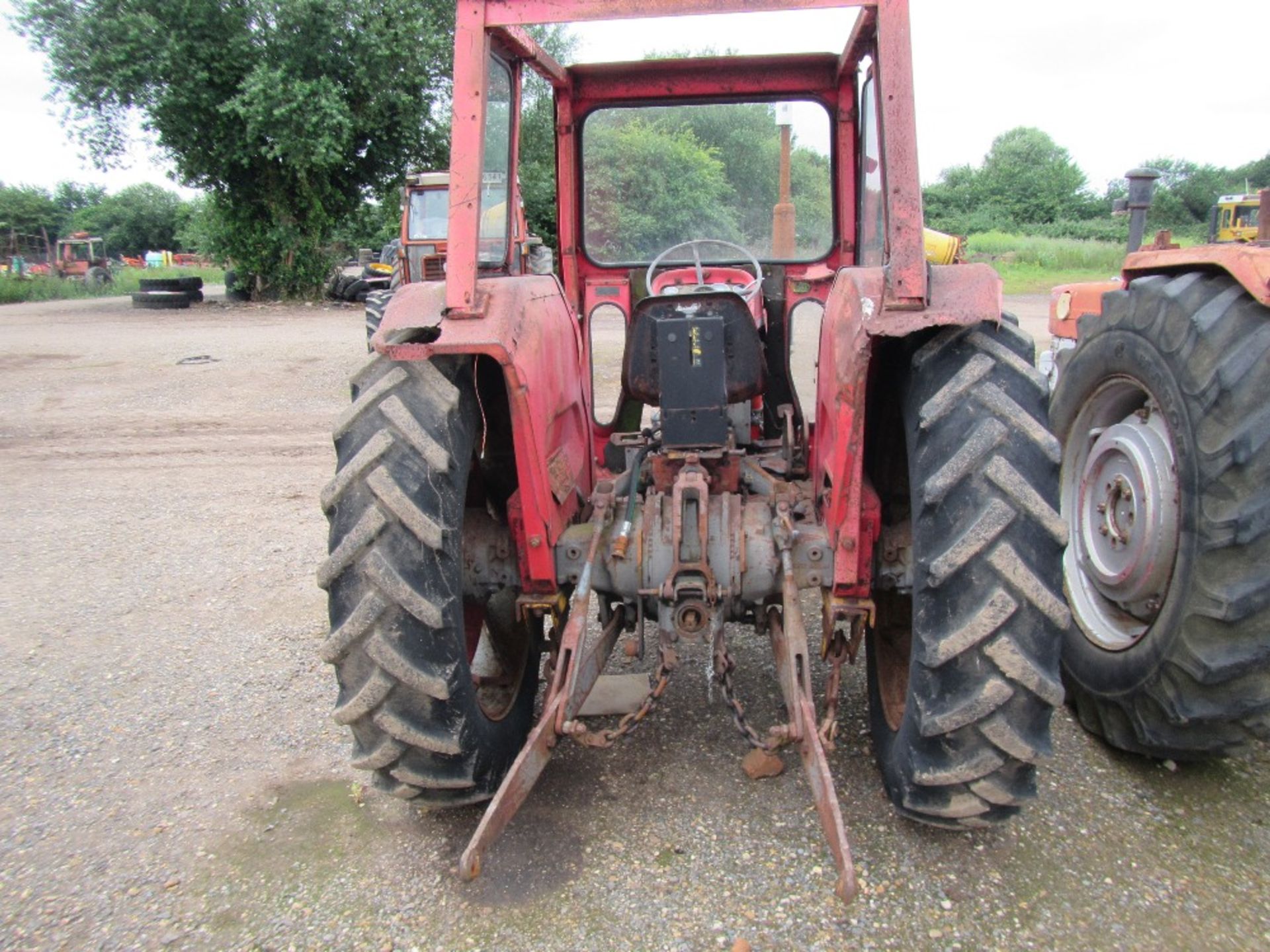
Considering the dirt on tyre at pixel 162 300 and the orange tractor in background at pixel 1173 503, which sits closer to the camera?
the orange tractor in background at pixel 1173 503

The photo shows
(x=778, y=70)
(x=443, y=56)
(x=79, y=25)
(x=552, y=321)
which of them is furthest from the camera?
(x=443, y=56)

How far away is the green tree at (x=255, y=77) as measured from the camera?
755 inches

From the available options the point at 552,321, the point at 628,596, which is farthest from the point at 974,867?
the point at 552,321

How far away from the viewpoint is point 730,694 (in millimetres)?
2523

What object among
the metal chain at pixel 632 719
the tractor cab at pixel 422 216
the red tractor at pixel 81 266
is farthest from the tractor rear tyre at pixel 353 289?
the metal chain at pixel 632 719

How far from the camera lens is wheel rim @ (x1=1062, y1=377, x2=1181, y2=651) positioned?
2854 mm

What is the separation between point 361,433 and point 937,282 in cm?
155

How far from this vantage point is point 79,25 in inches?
751

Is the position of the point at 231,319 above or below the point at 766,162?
above

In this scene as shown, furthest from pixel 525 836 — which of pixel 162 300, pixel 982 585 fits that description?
pixel 162 300

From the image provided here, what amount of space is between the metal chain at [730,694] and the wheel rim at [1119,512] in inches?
40.5

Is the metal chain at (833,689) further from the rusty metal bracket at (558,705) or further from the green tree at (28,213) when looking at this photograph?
the green tree at (28,213)

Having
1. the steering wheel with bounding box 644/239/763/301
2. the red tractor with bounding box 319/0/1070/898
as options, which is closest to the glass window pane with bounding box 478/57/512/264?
the red tractor with bounding box 319/0/1070/898

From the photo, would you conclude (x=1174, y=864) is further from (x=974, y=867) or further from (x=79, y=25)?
(x=79, y=25)
